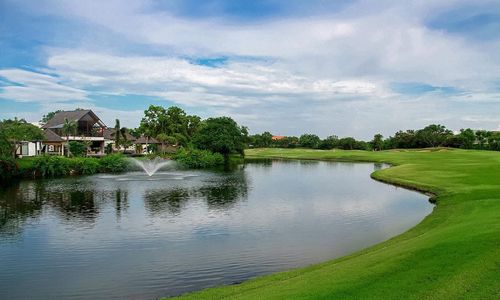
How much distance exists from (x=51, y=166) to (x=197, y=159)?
1219 inches

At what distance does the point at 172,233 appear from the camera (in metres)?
24.8

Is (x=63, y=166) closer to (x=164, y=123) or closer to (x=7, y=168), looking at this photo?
(x=7, y=168)

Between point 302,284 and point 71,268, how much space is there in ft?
36.0

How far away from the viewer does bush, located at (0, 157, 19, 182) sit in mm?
55844

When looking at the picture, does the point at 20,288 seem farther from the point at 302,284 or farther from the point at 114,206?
the point at 114,206

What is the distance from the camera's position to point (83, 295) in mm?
15414

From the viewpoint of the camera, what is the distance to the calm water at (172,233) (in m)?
17.0

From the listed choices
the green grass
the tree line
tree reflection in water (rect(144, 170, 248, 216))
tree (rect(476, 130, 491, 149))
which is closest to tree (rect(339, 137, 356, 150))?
the tree line

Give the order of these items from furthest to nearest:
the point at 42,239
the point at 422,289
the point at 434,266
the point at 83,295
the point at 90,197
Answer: the point at 90,197 → the point at 42,239 → the point at 83,295 → the point at 434,266 → the point at 422,289

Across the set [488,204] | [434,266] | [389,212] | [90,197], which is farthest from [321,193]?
[434,266]

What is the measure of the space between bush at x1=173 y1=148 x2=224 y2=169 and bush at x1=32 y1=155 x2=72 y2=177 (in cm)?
2468

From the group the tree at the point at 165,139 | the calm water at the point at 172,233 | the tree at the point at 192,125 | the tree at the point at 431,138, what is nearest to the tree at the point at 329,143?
the tree at the point at 431,138

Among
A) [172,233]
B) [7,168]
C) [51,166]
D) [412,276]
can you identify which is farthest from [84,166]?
[412,276]

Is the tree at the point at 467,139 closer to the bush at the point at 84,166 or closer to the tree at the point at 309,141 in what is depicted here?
the tree at the point at 309,141
